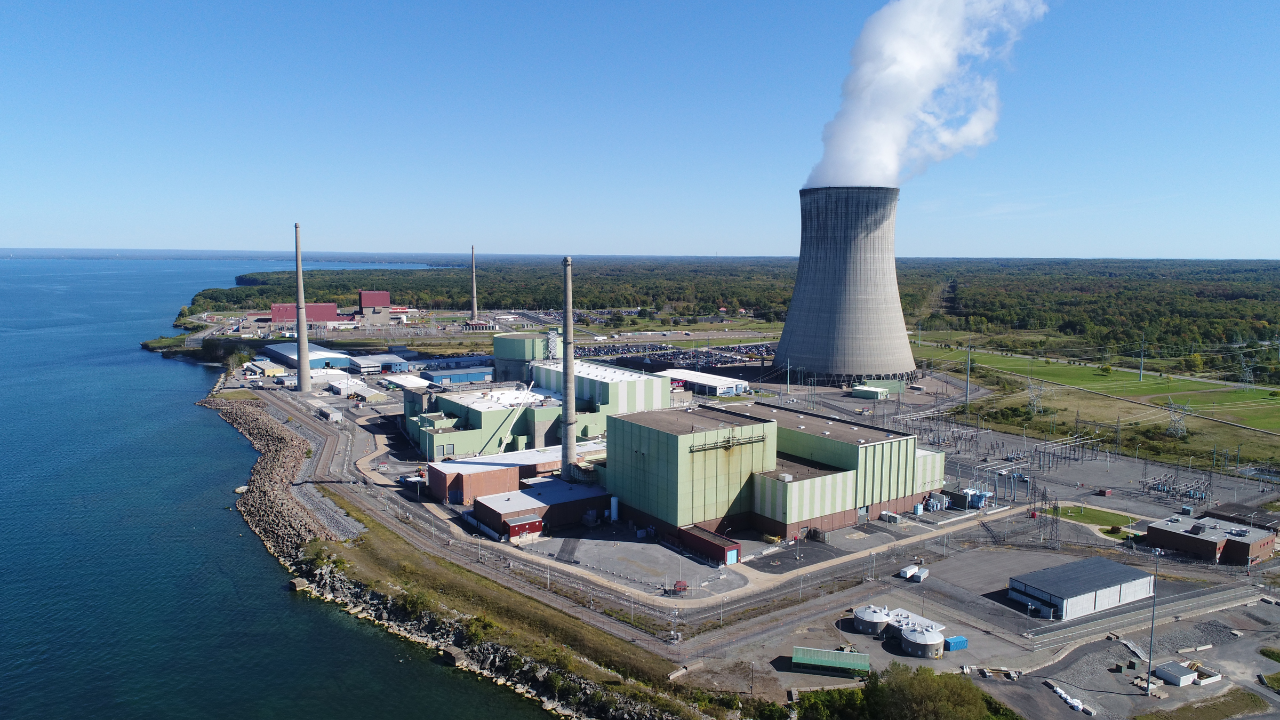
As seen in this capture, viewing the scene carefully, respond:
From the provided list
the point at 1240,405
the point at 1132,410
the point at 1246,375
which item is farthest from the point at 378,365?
the point at 1246,375

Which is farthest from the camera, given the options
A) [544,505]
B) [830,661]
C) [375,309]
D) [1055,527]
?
[375,309]

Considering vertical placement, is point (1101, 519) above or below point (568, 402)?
below

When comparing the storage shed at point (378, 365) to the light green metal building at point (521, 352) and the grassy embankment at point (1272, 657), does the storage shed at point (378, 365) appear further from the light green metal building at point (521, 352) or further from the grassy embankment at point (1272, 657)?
the grassy embankment at point (1272, 657)

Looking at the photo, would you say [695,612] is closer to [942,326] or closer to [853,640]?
[853,640]

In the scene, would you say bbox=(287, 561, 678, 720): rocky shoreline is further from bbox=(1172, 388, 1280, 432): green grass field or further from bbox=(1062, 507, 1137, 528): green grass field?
bbox=(1172, 388, 1280, 432): green grass field

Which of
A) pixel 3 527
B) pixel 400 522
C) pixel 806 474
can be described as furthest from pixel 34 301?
pixel 806 474

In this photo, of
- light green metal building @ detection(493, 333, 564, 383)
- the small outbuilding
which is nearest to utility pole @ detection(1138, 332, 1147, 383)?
light green metal building @ detection(493, 333, 564, 383)

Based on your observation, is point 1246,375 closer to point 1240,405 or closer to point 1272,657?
point 1240,405

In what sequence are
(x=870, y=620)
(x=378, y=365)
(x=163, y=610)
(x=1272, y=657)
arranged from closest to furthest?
(x=1272, y=657), (x=870, y=620), (x=163, y=610), (x=378, y=365)
